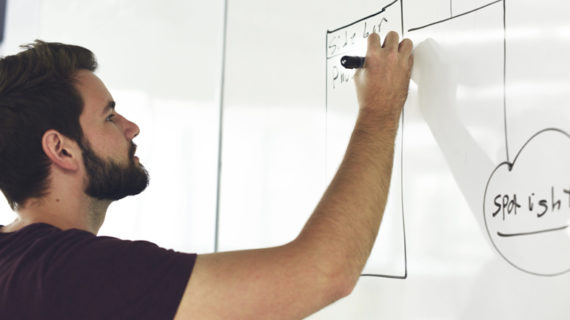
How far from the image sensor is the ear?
3.07 ft

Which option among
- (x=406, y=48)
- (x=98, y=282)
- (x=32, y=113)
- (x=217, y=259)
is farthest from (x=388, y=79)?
(x=32, y=113)

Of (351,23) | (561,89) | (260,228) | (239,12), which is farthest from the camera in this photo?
Result: (239,12)

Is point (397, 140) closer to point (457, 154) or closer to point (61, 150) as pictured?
point (457, 154)

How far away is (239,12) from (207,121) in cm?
25

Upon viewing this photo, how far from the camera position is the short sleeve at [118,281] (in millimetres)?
701

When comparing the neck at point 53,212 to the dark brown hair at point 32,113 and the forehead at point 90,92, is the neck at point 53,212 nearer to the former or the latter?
the dark brown hair at point 32,113

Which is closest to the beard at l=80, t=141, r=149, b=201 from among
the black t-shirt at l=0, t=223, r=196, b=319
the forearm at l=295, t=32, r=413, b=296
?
the black t-shirt at l=0, t=223, r=196, b=319

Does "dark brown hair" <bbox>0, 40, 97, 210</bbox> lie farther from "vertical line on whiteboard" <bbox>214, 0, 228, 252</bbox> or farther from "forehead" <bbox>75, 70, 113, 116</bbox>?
"vertical line on whiteboard" <bbox>214, 0, 228, 252</bbox>

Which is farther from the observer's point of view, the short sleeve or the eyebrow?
the eyebrow

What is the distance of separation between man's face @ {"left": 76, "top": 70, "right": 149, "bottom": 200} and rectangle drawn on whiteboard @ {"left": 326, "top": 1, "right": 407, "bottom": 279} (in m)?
0.33

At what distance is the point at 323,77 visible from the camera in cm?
100

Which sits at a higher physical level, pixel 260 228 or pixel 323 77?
pixel 323 77

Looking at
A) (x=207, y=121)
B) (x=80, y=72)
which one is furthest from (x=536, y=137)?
(x=207, y=121)

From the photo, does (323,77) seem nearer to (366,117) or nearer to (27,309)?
(366,117)
